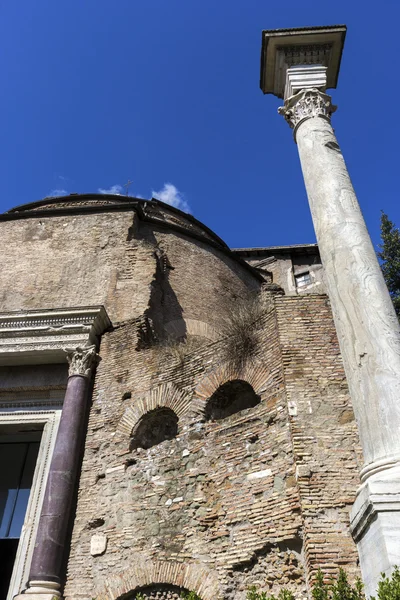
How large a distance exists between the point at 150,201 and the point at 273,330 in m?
8.61

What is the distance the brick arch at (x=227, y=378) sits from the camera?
7169 mm

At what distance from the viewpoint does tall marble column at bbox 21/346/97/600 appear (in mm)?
7078

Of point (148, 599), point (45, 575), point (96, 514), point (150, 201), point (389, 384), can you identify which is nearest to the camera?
point (389, 384)

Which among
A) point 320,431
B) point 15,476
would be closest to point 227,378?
point 320,431

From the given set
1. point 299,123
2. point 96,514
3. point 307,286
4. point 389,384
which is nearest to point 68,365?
point 96,514

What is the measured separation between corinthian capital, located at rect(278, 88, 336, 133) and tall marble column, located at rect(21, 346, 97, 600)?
202 inches

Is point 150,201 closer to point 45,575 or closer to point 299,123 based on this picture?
point 299,123

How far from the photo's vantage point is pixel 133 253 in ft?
39.0

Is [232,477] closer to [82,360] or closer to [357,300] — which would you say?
[357,300]

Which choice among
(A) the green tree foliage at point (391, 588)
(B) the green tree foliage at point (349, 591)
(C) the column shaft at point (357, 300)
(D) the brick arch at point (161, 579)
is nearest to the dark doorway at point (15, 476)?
(D) the brick arch at point (161, 579)

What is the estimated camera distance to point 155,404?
321 inches

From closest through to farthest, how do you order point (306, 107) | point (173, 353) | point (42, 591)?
1. point (42, 591)
2. point (306, 107)
3. point (173, 353)

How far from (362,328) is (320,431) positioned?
1703 millimetres

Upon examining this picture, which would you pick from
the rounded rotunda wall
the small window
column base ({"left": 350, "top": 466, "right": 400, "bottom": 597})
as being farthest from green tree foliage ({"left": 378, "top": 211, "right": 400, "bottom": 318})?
column base ({"left": 350, "top": 466, "right": 400, "bottom": 597})
